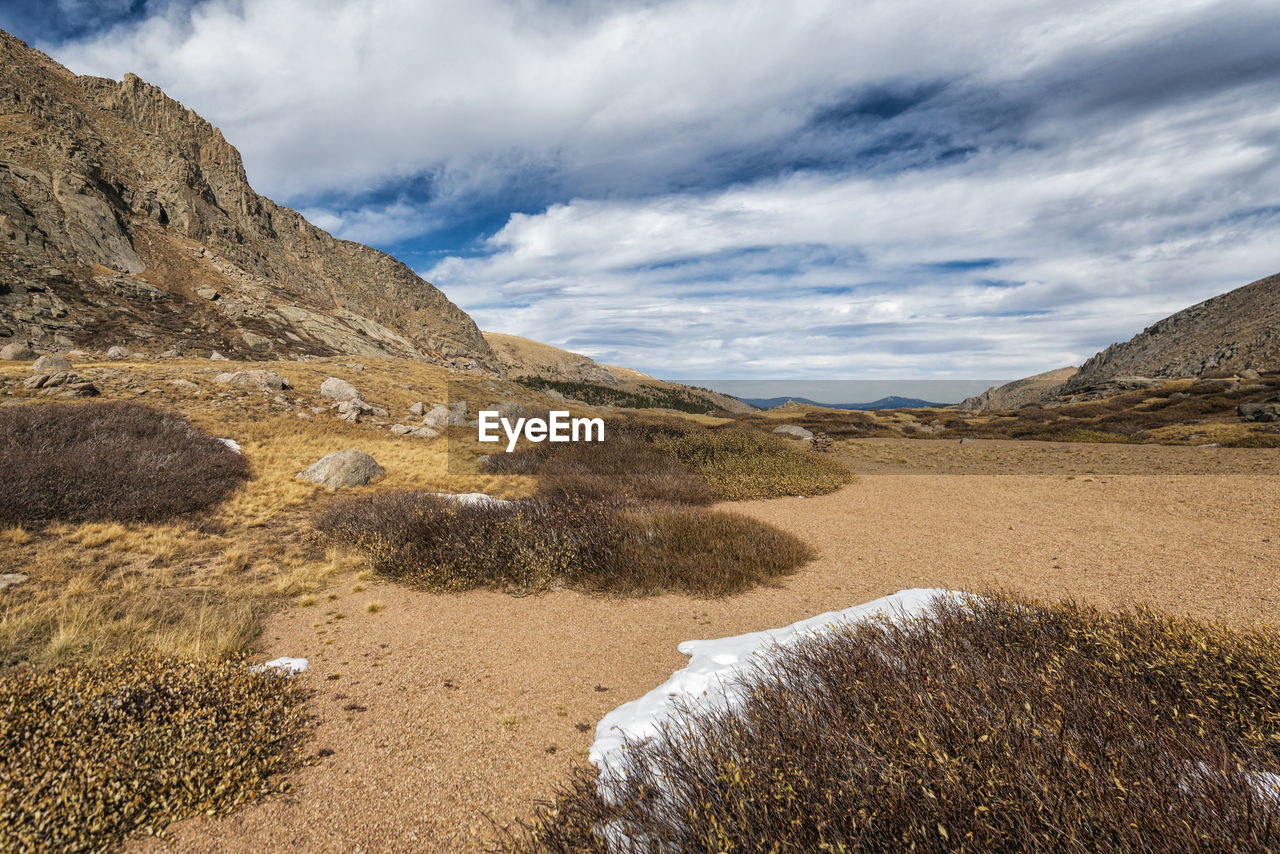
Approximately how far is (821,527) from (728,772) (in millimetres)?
8211

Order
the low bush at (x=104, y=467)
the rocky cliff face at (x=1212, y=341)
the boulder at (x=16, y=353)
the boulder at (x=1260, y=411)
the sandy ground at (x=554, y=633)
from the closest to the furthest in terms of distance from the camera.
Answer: the sandy ground at (x=554, y=633)
the low bush at (x=104, y=467)
the boulder at (x=1260, y=411)
the boulder at (x=16, y=353)
the rocky cliff face at (x=1212, y=341)

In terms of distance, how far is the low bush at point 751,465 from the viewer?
1302 centimetres

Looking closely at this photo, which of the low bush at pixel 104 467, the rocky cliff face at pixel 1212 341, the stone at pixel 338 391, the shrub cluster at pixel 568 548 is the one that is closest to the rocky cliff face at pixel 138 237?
the stone at pixel 338 391

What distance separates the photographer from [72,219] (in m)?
40.1

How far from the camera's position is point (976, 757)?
2.04 meters

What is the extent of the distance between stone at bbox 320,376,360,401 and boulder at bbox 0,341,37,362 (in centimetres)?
1592

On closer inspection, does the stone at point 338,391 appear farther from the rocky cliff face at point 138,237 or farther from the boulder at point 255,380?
the rocky cliff face at point 138,237

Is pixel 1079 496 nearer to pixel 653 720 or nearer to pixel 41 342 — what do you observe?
pixel 653 720

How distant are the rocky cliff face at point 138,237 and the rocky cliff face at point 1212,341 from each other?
301ft

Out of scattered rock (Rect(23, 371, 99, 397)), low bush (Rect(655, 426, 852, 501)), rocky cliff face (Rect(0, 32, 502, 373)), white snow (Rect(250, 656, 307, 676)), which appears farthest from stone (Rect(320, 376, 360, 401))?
rocky cliff face (Rect(0, 32, 502, 373))

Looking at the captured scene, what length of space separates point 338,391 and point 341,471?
36.7ft

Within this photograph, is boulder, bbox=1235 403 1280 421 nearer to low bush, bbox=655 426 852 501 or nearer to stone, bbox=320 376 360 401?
low bush, bbox=655 426 852 501

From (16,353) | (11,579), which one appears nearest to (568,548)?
A: (11,579)

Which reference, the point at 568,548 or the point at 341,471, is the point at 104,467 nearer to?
the point at 341,471
